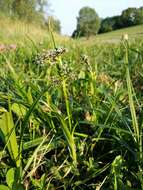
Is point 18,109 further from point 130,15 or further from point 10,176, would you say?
point 130,15

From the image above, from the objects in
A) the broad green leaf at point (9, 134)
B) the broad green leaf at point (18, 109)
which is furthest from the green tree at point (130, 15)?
the broad green leaf at point (9, 134)

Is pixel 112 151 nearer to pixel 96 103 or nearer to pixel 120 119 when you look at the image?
pixel 120 119

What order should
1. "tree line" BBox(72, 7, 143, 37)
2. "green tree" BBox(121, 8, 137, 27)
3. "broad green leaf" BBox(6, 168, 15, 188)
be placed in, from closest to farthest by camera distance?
1. "broad green leaf" BBox(6, 168, 15, 188)
2. "tree line" BBox(72, 7, 143, 37)
3. "green tree" BBox(121, 8, 137, 27)

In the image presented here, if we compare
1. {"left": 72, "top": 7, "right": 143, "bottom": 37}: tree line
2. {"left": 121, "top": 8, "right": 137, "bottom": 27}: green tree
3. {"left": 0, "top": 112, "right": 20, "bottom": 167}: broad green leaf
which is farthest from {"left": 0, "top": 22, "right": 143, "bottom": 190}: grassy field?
{"left": 121, "top": 8, "right": 137, "bottom": 27}: green tree

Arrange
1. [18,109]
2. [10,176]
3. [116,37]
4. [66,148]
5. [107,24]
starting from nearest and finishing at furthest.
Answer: [10,176]
[66,148]
[18,109]
[116,37]
[107,24]

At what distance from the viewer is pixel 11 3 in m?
21.9

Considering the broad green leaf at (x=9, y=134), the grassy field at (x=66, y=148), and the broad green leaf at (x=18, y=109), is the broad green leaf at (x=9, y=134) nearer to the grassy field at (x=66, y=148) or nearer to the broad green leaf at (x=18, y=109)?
the grassy field at (x=66, y=148)

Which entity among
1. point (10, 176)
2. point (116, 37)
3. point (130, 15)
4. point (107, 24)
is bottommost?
point (107, 24)

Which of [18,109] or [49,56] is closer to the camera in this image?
[49,56]

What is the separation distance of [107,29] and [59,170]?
32.4 m

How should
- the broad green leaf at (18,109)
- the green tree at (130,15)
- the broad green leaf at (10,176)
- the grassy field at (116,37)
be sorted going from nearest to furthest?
the broad green leaf at (10,176), the broad green leaf at (18,109), the grassy field at (116,37), the green tree at (130,15)

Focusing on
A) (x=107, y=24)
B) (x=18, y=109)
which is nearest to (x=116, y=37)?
(x=18, y=109)

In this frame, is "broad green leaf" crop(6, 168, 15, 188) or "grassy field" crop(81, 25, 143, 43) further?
"grassy field" crop(81, 25, 143, 43)

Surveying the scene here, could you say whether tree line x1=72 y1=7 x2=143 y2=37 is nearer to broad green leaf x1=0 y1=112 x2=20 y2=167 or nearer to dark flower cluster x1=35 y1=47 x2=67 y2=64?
dark flower cluster x1=35 y1=47 x2=67 y2=64
